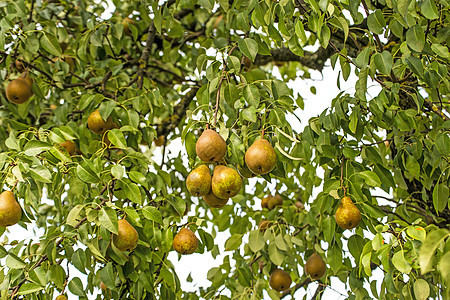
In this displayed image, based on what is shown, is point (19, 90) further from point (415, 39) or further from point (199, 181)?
point (415, 39)

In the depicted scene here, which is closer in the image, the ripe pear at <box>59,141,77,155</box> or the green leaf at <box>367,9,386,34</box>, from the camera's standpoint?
the green leaf at <box>367,9,386,34</box>

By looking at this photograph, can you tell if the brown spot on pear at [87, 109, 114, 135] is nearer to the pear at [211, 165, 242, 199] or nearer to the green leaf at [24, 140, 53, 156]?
the green leaf at [24, 140, 53, 156]

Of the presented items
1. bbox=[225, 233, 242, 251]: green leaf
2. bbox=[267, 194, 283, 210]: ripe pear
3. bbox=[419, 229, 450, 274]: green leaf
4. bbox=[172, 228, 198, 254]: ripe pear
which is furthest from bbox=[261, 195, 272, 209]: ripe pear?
bbox=[419, 229, 450, 274]: green leaf

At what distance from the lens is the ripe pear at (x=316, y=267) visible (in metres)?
2.46

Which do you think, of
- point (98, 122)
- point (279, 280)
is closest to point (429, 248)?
point (98, 122)

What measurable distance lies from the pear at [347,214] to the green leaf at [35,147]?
0.94 m

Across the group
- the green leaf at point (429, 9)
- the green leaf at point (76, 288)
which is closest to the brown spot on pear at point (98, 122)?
the green leaf at point (76, 288)

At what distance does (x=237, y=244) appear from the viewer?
2357mm

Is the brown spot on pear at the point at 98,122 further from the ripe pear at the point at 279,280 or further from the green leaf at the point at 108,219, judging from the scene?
the ripe pear at the point at 279,280

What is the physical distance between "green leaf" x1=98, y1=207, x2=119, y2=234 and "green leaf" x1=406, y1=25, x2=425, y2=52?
102 centimetres

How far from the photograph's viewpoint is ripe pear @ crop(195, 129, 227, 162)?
1.39m

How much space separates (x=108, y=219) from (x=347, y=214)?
715 mm

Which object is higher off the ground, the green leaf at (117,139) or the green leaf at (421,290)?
the green leaf at (117,139)

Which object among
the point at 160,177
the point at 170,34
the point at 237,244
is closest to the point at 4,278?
the point at 160,177
